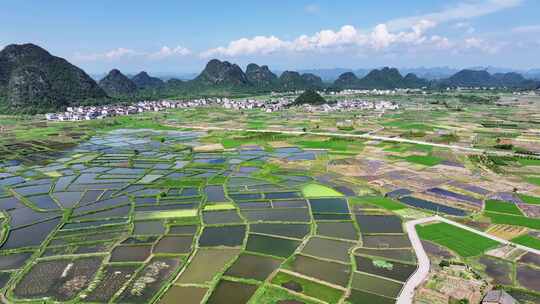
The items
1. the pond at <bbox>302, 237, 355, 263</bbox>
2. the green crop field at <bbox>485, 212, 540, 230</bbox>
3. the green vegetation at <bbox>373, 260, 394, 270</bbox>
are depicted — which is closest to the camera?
the green vegetation at <bbox>373, 260, 394, 270</bbox>

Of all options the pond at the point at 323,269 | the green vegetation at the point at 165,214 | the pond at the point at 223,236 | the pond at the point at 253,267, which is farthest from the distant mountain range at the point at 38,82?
the pond at the point at 323,269

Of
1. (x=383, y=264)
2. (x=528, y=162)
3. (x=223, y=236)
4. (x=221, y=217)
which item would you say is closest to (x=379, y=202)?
(x=383, y=264)

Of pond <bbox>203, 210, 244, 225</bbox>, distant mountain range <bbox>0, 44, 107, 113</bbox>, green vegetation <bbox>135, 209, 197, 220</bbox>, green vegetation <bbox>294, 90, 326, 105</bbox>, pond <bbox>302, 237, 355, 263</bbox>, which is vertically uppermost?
distant mountain range <bbox>0, 44, 107, 113</bbox>

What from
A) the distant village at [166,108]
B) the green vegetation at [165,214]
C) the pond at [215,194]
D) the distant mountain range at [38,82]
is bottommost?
the green vegetation at [165,214]

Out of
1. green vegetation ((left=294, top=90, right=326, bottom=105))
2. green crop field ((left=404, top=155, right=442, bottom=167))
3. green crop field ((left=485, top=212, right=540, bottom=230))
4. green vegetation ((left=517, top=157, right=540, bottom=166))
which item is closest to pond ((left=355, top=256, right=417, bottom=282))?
green crop field ((left=485, top=212, right=540, bottom=230))

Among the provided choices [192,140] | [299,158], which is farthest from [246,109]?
[299,158]

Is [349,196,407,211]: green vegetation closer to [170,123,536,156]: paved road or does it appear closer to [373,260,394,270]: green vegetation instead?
[373,260,394,270]: green vegetation

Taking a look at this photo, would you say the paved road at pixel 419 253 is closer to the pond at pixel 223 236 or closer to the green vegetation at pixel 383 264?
the green vegetation at pixel 383 264
